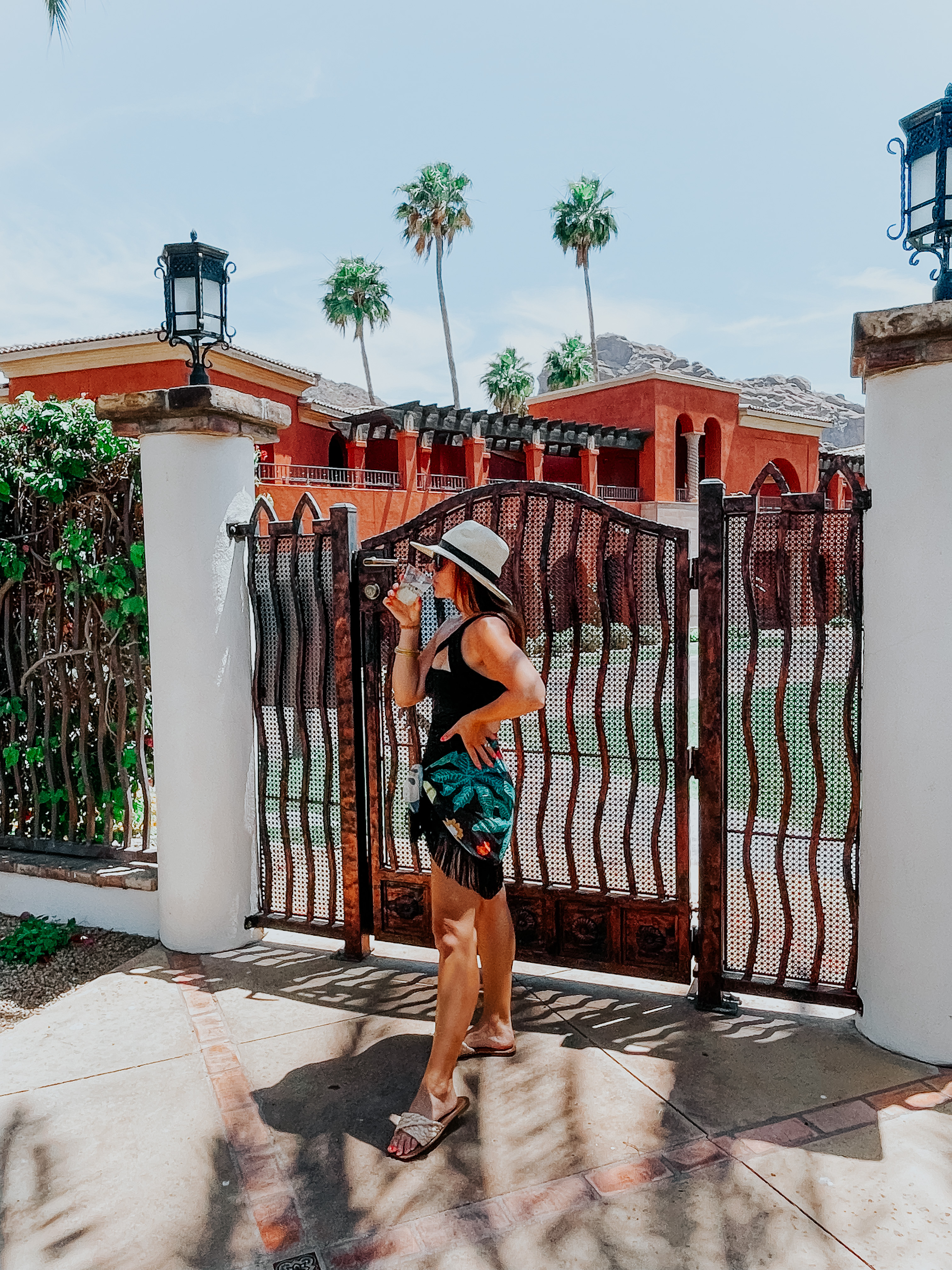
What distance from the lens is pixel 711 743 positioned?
140 inches

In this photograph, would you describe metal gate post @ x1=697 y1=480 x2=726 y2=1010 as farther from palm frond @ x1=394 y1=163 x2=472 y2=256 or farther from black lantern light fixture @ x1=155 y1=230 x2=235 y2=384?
palm frond @ x1=394 y1=163 x2=472 y2=256

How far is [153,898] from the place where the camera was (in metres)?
4.55

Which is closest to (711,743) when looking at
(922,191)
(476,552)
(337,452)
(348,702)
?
(476,552)

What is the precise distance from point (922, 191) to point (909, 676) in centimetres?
169

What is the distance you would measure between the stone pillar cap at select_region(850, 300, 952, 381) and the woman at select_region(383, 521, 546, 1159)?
4.91 ft

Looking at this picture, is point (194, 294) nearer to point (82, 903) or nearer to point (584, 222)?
point (82, 903)

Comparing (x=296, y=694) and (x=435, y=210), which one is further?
(x=435, y=210)

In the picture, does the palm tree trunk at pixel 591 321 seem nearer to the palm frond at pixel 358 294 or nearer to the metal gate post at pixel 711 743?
the palm frond at pixel 358 294

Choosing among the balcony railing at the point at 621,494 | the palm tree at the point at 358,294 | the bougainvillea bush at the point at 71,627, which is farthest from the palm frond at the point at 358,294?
the bougainvillea bush at the point at 71,627

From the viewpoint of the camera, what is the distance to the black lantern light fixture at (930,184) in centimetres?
307

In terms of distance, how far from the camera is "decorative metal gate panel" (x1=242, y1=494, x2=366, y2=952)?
13.5ft

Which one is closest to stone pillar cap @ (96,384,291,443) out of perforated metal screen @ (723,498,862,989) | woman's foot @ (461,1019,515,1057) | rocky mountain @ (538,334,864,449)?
perforated metal screen @ (723,498,862,989)

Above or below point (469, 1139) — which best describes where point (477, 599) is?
above

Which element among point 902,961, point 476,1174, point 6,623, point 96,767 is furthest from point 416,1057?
point 6,623
